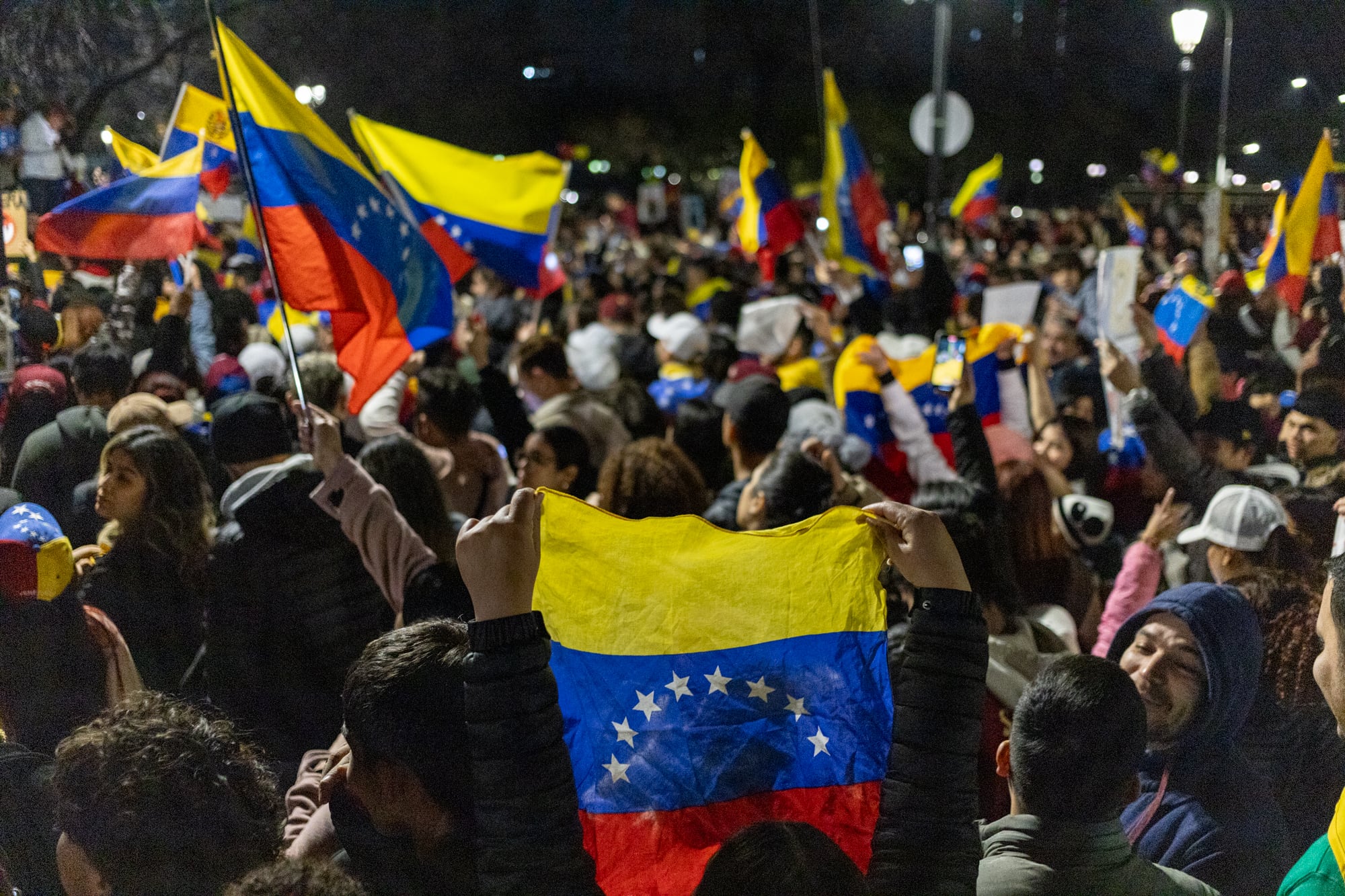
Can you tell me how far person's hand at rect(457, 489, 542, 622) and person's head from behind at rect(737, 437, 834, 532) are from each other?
6.29 ft

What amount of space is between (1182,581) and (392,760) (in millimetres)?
A: 3114

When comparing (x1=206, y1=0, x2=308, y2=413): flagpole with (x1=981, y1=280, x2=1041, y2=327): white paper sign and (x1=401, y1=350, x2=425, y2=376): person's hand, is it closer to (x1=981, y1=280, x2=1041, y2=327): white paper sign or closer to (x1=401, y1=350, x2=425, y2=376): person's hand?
(x1=401, y1=350, x2=425, y2=376): person's hand

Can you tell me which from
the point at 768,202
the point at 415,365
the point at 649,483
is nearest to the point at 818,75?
the point at 768,202

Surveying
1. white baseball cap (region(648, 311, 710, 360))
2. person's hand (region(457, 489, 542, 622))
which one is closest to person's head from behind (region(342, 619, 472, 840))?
person's hand (region(457, 489, 542, 622))

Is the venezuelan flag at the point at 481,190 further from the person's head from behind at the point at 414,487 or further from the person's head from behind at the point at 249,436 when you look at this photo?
the person's head from behind at the point at 414,487

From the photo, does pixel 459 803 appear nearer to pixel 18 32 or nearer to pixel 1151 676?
pixel 1151 676

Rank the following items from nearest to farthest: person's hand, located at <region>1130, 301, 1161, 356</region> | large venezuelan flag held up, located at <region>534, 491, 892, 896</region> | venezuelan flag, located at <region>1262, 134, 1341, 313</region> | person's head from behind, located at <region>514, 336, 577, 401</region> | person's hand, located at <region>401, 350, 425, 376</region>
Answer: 1. large venezuelan flag held up, located at <region>534, 491, 892, 896</region>
2. person's hand, located at <region>1130, 301, 1161, 356</region>
3. person's head from behind, located at <region>514, 336, 577, 401</region>
4. venezuelan flag, located at <region>1262, 134, 1341, 313</region>
5. person's hand, located at <region>401, 350, 425, 376</region>

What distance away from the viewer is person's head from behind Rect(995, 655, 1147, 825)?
2.02 meters

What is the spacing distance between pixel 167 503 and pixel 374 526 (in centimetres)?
78

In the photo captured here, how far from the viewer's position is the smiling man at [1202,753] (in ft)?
8.16

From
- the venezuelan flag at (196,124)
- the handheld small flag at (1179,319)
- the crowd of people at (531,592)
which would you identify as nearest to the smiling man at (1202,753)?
the crowd of people at (531,592)

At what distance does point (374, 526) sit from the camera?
3273mm

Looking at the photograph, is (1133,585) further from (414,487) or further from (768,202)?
(768,202)

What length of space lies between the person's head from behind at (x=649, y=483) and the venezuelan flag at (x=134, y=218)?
103 inches
